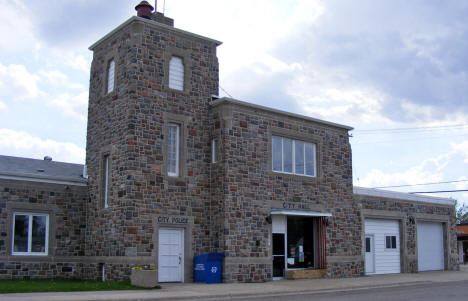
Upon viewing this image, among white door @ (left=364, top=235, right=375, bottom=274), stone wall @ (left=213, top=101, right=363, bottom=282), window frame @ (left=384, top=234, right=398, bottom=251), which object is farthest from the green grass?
window frame @ (left=384, top=234, right=398, bottom=251)

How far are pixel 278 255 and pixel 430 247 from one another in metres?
12.8

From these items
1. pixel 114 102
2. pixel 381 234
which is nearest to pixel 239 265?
pixel 114 102

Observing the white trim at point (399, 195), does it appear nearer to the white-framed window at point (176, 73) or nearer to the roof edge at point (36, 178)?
the white-framed window at point (176, 73)

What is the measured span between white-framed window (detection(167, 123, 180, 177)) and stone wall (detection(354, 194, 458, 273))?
10.0 metres

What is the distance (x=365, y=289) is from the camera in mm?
20297

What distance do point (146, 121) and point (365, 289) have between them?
10.2m

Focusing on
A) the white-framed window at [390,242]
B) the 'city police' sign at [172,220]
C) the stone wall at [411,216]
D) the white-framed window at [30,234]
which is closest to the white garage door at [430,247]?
the stone wall at [411,216]

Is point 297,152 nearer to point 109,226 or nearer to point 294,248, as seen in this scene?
point 294,248

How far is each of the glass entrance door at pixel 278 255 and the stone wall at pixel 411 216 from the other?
5.67 meters

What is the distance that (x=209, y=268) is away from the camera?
21.1m

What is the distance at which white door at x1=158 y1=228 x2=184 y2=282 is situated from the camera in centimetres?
2111

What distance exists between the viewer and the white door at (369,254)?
2809 cm

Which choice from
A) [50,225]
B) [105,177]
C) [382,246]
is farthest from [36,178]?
[382,246]

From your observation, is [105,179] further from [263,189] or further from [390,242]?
[390,242]
